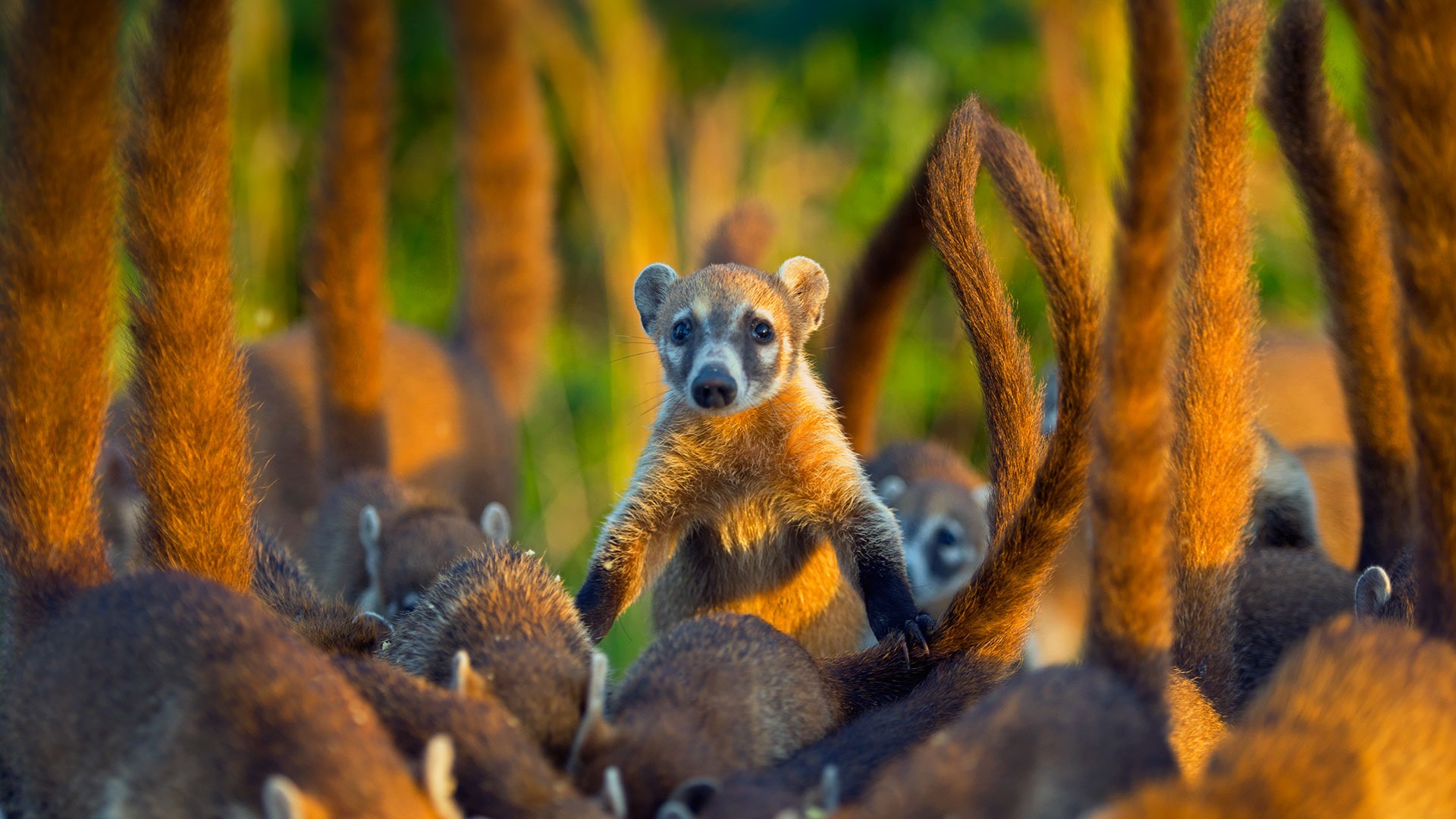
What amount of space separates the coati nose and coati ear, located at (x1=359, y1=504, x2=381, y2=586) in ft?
4.57

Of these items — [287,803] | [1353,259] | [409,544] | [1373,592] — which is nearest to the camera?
[287,803]

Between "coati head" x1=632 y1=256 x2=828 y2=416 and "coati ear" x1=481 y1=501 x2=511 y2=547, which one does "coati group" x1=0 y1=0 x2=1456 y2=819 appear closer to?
"coati head" x1=632 y1=256 x2=828 y2=416

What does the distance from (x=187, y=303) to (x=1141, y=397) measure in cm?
176

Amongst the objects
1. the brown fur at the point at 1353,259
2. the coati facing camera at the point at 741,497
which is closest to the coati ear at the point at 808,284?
the coati facing camera at the point at 741,497

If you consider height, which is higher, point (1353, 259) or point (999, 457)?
point (1353, 259)

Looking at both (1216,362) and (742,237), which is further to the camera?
(742,237)

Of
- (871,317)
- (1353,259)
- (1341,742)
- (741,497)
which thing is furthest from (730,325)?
(1341,742)

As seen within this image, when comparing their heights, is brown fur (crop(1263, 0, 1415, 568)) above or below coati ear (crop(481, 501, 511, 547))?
above

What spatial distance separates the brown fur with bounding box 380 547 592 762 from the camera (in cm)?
230

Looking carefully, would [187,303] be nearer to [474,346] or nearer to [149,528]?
[149,528]

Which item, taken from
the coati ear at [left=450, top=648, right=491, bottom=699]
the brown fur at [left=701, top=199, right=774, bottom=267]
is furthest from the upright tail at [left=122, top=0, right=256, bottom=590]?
the brown fur at [left=701, top=199, right=774, bottom=267]

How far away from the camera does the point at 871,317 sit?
14.4ft

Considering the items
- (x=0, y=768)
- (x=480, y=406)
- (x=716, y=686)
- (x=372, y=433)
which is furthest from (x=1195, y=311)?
(x=480, y=406)

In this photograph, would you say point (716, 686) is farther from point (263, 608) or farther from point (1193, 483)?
point (1193, 483)
